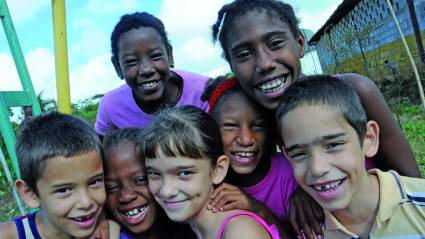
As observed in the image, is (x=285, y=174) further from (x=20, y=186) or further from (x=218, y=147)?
(x=20, y=186)

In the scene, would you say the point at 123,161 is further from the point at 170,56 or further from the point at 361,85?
the point at 361,85

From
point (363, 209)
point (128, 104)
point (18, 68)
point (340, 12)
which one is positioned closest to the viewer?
point (363, 209)

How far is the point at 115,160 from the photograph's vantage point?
2115 mm

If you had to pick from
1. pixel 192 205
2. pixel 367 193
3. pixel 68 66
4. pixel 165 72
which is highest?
pixel 68 66

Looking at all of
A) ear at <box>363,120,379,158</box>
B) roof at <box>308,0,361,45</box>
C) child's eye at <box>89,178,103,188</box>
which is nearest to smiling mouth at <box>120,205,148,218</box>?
child's eye at <box>89,178,103,188</box>

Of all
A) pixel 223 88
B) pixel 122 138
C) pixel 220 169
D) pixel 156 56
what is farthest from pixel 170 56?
pixel 220 169

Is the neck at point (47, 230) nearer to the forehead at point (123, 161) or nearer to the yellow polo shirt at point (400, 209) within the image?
the forehead at point (123, 161)

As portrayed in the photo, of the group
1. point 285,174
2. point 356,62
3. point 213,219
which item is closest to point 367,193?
point 285,174

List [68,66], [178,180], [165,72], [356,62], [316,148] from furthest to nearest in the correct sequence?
[356,62] < [165,72] < [68,66] < [178,180] < [316,148]

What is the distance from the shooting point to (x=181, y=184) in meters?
1.93

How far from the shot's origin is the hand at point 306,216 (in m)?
1.93

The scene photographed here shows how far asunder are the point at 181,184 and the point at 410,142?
5276mm

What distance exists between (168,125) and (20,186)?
79 cm

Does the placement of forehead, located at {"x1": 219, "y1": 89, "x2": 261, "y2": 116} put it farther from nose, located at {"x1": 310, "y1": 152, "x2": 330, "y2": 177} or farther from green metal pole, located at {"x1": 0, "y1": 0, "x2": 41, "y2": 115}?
green metal pole, located at {"x1": 0, "y1": 0, "x2": 41, "y2": 115}
